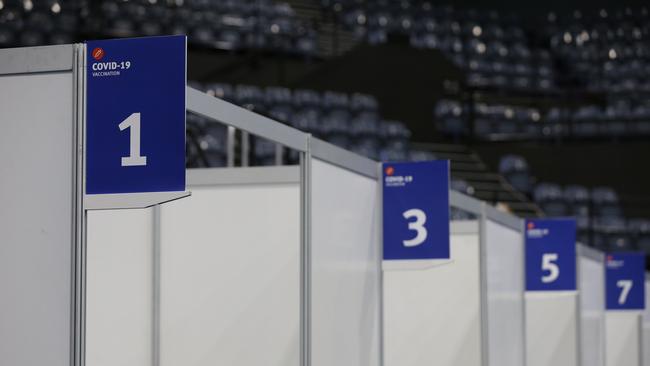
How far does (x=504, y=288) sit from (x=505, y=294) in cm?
4

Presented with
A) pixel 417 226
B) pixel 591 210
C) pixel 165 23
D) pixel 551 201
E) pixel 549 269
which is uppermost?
pixel 165 23

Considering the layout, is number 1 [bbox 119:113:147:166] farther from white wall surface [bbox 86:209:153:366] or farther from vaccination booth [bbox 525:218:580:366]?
vaccination booth [bbox 525:218:580:366]

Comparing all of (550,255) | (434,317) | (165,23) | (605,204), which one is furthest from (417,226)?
(605,204)

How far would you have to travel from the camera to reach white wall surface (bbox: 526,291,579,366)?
9945mm

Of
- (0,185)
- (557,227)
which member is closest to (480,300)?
(557,227)

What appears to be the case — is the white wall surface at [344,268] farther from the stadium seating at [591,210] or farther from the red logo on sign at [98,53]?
the stadium seating at [591,210]

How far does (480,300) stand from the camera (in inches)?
311

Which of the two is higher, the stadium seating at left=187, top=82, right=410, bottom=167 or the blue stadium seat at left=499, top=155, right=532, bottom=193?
the stadium seating at left=187, top=82, right=410, bottom=167

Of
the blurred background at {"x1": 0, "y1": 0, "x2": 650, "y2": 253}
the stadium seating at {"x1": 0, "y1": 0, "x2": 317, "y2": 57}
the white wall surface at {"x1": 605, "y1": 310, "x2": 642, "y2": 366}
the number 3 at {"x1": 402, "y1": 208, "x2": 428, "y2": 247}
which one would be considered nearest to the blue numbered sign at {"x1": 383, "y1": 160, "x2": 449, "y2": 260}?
the number 3 at {"x1": 402, "y1": 208, "x2": 428, "y2": 247}

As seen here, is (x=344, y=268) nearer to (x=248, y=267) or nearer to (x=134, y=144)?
(x=248, y=267)

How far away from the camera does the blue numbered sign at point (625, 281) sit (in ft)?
41.1

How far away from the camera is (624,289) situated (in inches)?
496

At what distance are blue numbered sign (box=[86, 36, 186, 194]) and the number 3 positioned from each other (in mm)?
2810

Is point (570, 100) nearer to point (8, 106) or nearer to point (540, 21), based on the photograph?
point (540, 21)
